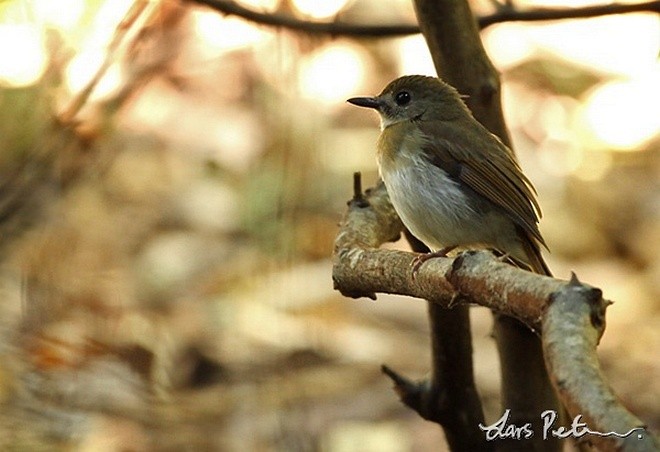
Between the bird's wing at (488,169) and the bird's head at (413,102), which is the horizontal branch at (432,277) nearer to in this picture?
the bird's wing at (488,169)

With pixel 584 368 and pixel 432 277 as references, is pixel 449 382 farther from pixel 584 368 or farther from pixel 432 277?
pixel 584 368

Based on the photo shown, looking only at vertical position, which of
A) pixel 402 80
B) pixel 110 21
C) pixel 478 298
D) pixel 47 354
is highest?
pixel 110 21

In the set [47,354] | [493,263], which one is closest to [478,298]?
[493,263]

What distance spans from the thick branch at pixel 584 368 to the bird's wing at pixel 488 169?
69.6 inches

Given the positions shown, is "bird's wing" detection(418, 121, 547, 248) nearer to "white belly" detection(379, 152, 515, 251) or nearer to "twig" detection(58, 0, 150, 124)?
"white belly" detection(379, 152, 515, 251)

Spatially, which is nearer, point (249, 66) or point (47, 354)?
point (47, 354)

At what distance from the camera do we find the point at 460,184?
13.2 feet

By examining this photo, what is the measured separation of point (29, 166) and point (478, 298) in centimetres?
192

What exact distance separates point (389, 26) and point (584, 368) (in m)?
2.31

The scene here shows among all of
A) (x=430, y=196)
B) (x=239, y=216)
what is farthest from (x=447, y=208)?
(x=239, y=216)

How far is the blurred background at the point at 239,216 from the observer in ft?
14.5

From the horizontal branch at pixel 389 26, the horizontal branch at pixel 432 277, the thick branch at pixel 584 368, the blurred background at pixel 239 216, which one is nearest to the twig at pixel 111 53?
the blurred background at pixel 239 216

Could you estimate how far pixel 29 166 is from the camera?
3887 mm

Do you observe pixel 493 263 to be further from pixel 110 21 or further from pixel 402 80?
pixel 110 21
